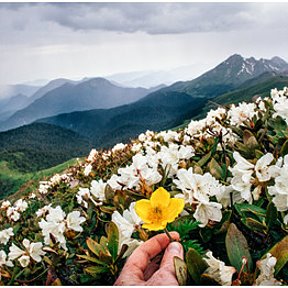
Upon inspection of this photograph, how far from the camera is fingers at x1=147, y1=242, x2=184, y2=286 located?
1.16 metres

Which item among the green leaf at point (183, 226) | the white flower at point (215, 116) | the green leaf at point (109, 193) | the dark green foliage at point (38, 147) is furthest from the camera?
the dark green foliage at point (38, 147)

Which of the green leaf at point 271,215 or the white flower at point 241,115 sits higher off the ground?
the white flower at point 241,115

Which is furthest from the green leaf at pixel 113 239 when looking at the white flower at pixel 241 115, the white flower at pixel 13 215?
the white flower at pixel 13 215

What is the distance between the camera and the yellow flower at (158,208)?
129 centimetres

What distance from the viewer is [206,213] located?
156cm

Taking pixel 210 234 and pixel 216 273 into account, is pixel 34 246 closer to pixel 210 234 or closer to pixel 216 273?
pixel 210 234

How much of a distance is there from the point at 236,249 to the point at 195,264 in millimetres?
168

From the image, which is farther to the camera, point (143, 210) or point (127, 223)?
point (127, 223)

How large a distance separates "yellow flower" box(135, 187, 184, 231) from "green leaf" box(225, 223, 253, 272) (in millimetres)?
213

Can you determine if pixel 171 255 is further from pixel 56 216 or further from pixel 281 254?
pixel 56 216

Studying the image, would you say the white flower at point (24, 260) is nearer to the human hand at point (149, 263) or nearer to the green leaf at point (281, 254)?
the human hand at point (149, 263)

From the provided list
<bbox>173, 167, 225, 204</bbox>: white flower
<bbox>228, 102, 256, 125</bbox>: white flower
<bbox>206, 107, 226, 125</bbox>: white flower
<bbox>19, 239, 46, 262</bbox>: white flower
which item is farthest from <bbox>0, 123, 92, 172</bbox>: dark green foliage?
<bbox>173, 167, 225, 204</bbox>: white flower

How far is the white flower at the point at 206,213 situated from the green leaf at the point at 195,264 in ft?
0.94

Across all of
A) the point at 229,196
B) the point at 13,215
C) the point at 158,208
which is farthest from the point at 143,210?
the point at 13,215
